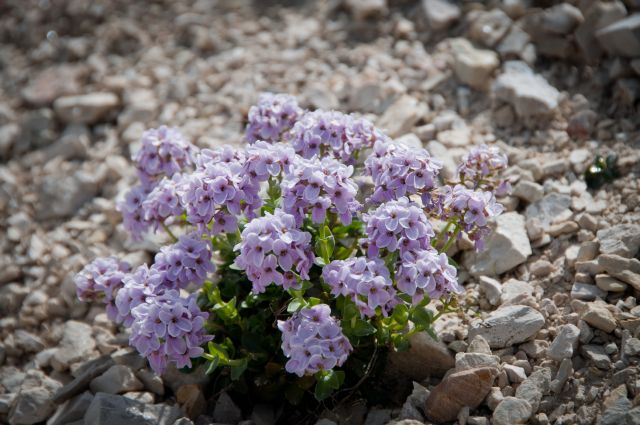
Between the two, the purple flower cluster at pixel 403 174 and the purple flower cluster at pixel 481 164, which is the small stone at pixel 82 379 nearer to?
the purple flower cluster at pixel 403 174

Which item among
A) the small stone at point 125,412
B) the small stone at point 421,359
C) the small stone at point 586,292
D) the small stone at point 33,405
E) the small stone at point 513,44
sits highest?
the small stone at point 513,44

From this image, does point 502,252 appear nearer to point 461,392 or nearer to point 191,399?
point 461,392

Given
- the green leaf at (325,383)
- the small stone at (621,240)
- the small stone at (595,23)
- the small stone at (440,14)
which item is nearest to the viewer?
the green leaf at (325,383)

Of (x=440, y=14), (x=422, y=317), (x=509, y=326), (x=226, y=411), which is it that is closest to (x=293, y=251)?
(x=422, y=317)

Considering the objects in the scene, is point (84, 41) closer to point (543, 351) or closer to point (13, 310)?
point (13, 310)

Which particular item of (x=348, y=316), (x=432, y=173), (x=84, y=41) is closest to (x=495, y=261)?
(x=432, y=173)

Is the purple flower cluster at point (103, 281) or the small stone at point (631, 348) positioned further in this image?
the purple flower cluster at point (103, 281)

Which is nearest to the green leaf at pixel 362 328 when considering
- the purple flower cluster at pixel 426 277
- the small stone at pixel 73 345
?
the purple flower cluster at pixel 426 277

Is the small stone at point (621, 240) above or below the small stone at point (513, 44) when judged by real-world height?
below
